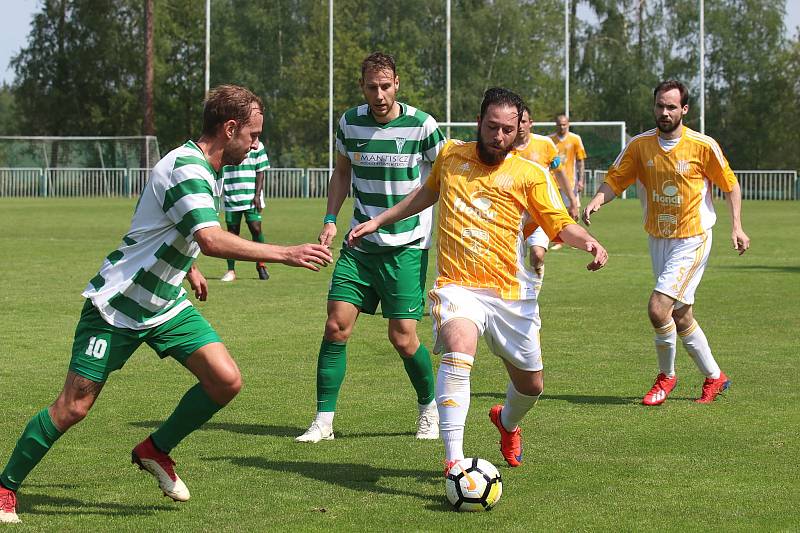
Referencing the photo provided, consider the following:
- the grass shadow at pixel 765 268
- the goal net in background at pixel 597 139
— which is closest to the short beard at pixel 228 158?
the grass shadow at pixel 765 268

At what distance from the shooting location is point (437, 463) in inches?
266

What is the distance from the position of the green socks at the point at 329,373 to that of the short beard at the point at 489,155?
164 cm

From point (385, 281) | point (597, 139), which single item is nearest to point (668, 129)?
point (385, 281)

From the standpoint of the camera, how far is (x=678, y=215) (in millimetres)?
8898

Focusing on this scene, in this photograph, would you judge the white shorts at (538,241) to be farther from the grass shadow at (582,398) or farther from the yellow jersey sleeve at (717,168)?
the yellow jersey sleeve at (717,168)

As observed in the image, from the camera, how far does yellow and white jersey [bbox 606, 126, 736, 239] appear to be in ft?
29.1

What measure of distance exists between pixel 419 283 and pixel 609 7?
2649 inches

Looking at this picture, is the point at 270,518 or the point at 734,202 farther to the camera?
the point at 734,202

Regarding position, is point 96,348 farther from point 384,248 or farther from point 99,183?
point 99,183

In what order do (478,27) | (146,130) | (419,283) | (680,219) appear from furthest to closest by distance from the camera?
(478,27), (146,130), (680,219), (419,283)

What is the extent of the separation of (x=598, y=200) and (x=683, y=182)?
59cm

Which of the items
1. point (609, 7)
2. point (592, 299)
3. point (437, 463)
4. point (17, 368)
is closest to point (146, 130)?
point (609, 7)

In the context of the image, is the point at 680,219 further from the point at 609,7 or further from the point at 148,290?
the point at 609,7

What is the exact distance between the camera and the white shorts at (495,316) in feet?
20.3
